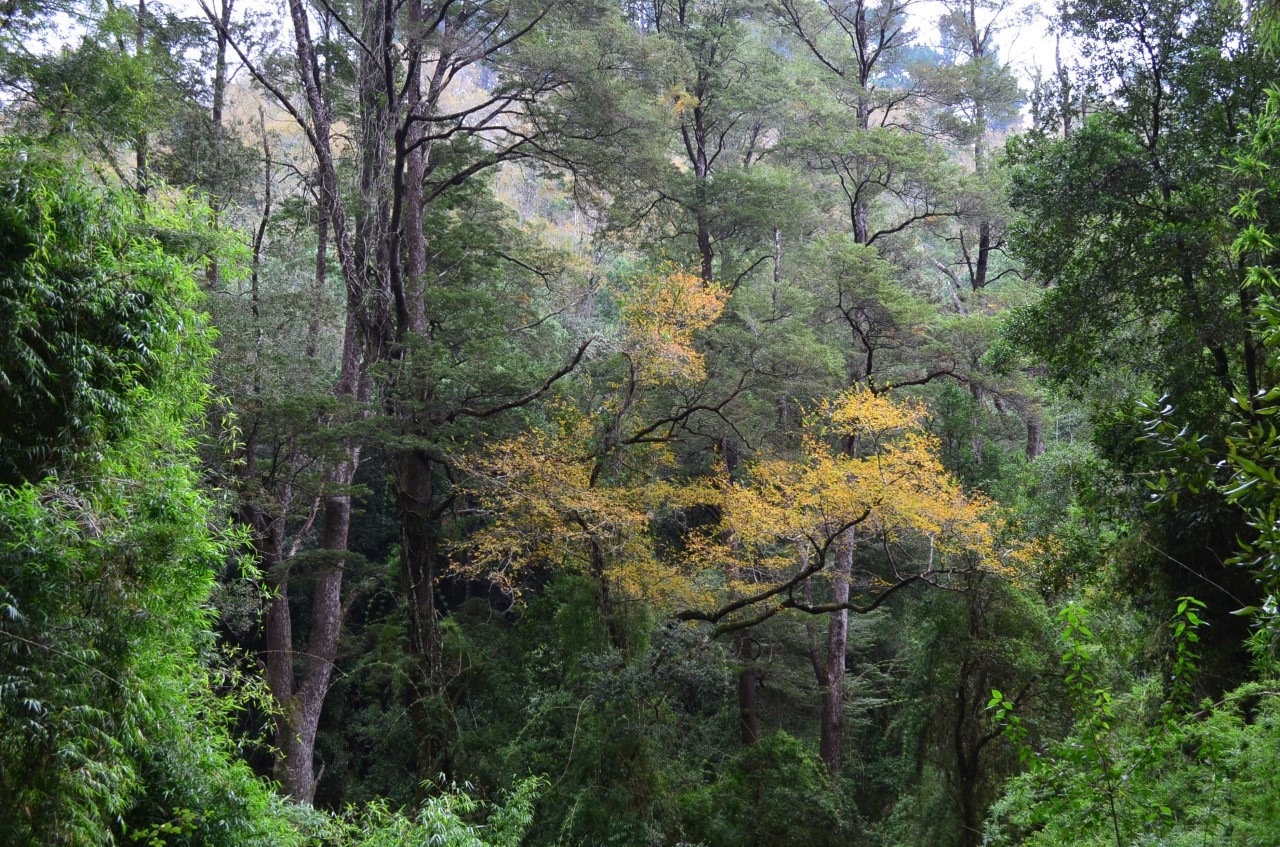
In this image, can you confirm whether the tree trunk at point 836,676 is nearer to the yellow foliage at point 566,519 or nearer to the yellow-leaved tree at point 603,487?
the yellow-leaved tree at point 603,487

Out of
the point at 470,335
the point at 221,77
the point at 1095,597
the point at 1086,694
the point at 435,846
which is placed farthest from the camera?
the point at 221,77

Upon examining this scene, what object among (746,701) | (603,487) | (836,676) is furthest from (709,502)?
(836,676)

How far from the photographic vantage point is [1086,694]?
10.6ft

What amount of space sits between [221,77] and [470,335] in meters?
5.79

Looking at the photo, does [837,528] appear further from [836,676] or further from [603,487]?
[603,487]

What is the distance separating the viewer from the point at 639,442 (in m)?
11.0

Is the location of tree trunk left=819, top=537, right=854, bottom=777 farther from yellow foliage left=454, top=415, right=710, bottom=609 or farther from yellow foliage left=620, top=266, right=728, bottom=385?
yellow foliage left=620, top=266, right=728, bottom=385

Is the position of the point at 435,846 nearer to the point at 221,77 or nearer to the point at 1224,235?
the point at 1224,235

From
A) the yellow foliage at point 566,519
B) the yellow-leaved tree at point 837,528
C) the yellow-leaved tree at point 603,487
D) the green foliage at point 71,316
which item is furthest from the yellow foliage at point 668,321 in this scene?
the green foliage at point 71,316

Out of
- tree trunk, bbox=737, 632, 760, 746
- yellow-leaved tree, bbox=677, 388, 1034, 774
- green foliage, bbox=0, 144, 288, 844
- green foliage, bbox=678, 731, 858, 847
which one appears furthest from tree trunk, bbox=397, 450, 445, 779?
green foliage, bbox=0, 144, 288, 844

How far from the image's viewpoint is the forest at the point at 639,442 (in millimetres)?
3922

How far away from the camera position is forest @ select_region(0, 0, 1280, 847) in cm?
392

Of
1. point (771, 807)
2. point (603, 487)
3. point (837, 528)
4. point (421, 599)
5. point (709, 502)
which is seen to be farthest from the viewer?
point (709, 502)

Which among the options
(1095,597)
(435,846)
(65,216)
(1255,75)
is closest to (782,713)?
(1095,597)
